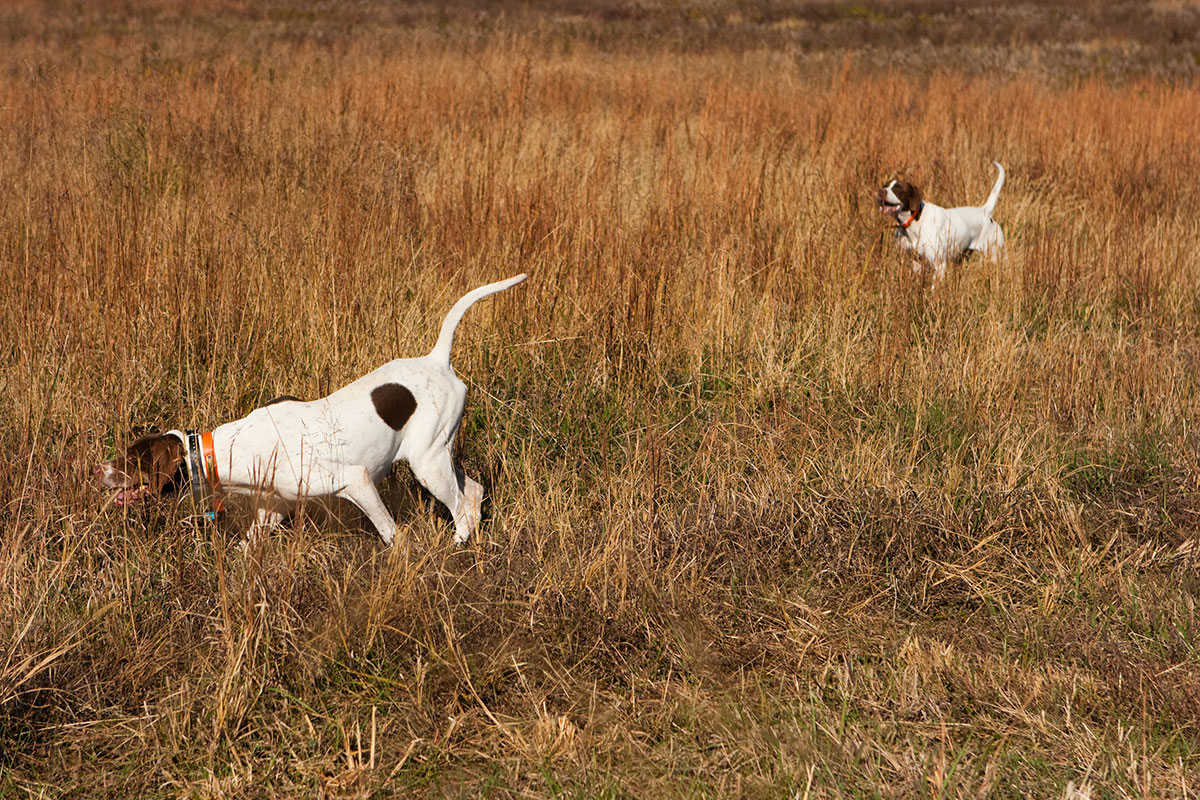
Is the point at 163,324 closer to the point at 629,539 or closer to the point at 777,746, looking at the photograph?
the point at 629,539

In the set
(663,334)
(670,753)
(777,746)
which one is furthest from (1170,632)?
(663,334)

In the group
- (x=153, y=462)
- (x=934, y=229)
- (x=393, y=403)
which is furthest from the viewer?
(x=934, y=229)

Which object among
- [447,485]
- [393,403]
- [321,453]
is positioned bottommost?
[447,485]

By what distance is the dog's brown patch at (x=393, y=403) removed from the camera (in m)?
2.73

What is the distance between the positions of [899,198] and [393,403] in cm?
322

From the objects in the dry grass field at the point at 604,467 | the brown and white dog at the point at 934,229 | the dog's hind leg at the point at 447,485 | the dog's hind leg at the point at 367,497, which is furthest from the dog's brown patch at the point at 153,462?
the brown and white dog at the point at 934,229

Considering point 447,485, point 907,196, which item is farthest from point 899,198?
point 447,485

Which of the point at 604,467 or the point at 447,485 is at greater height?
the point at 447,485

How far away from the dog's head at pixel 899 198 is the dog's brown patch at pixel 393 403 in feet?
10.3

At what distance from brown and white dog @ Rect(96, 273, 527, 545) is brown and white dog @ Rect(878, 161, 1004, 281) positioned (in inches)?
106

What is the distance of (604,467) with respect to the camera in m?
3.27

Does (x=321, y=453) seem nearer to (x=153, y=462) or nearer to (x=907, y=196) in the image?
(x=153, y=462)

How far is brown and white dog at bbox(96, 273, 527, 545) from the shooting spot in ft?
8.67

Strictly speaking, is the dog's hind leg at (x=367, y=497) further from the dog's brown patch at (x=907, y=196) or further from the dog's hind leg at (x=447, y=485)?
the dog's brown patch at (x=907, y=196)
